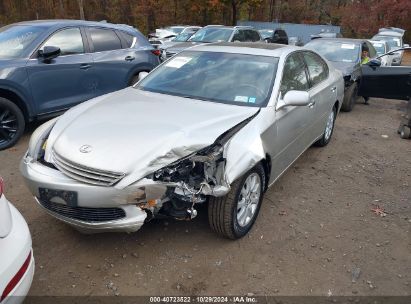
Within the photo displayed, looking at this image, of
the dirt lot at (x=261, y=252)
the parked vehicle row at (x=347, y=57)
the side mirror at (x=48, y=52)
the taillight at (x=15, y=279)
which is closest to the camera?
the taillight at (x=15, y=279)

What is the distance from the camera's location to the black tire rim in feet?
16.6

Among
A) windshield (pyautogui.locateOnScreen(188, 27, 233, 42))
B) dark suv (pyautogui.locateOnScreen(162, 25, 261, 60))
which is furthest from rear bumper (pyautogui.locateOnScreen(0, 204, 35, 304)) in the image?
windshield (pyautogui.locateOnScreen(188, 27, 233, 42))

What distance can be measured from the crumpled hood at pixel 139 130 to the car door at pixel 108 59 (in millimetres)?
2672

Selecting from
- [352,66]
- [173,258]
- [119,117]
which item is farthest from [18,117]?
[352,66]

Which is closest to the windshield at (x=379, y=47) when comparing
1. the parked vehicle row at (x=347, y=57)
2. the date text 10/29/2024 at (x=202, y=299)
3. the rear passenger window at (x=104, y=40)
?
the parked vehicle row at (x=347, y=57)

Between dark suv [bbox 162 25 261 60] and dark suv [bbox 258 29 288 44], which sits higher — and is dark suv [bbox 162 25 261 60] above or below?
above

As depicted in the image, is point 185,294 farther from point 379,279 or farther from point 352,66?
point 352,66

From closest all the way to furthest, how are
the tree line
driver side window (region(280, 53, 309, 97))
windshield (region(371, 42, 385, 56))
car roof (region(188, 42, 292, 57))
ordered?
driver side window (region(280, 53, 309, 97)), car roof (region(188, 42, 292, 57)), windshield (region(371, 42, 385, 56)), the tree line

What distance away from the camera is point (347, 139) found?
20.9 ft

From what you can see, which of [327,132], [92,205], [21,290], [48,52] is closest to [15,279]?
[21,290]

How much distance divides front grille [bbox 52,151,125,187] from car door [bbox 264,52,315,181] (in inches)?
60.1

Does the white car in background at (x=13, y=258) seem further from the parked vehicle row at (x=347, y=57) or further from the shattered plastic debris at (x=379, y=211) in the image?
the parked vehicle row at (x=347, y=57)

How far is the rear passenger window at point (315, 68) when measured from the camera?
15.3 ft

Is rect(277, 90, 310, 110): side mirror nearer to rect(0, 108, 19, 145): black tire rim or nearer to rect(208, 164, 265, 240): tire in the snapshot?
rect(208, 164, 265, 240): tire
